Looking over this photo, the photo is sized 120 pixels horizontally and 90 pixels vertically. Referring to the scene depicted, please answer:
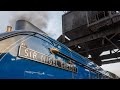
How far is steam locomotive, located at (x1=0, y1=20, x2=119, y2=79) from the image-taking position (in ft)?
6.75

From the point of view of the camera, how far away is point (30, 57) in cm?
244

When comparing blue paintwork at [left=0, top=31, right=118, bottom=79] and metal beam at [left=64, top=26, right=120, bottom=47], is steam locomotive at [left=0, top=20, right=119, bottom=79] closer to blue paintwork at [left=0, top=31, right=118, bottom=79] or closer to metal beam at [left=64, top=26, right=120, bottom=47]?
blue paintwork at [left=0, top=31, right=118, bottom=79]

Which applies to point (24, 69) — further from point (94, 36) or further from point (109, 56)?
point (109, 56)

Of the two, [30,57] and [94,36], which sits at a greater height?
[94,36]

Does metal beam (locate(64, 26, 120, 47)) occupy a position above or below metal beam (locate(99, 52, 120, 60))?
above

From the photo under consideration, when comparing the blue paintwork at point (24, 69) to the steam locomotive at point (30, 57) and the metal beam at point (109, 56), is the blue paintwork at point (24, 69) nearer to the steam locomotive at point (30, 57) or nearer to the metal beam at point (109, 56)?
the steam locomotive at point (30, 57)

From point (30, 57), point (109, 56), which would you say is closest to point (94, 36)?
point (109, 56)

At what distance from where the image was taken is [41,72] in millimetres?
2592

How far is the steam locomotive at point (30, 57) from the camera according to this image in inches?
81.0

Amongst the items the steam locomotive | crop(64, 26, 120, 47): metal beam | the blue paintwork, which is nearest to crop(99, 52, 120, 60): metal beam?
crop(64, 26, 120, 47): metal beam

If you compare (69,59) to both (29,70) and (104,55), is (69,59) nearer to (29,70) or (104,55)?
(29,70)

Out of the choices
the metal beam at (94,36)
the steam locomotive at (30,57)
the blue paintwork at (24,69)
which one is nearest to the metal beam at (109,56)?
the metal beam at (94,36)
